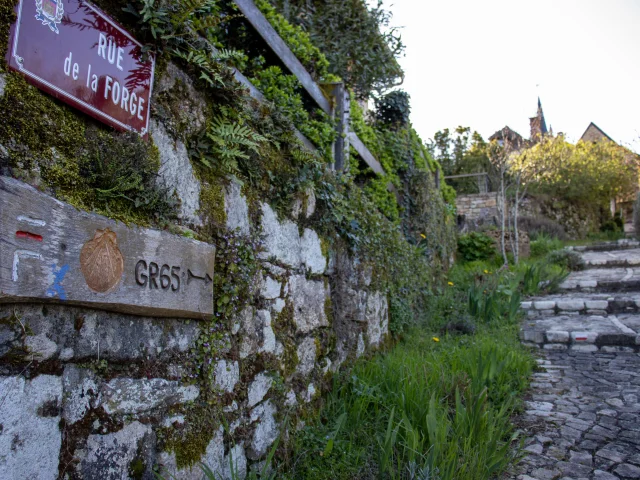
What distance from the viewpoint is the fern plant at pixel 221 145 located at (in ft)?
6.72

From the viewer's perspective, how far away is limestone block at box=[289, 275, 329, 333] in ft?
9.03

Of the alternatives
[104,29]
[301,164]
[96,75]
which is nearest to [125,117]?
[96,75]

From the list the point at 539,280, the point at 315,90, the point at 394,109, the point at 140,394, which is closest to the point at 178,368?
the point at 140,394

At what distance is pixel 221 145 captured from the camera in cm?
211

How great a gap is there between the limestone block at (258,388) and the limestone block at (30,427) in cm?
101

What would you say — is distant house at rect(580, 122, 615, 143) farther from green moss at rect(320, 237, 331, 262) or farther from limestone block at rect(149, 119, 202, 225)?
limestone block at rect(149, 119, 202, 225)

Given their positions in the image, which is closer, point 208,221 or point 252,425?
point 208,221

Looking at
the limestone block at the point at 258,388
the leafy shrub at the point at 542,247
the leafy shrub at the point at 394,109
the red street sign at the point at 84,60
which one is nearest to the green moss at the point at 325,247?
the limestone block at the point at 258,388

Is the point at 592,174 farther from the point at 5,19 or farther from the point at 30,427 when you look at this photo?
the point at 30,427

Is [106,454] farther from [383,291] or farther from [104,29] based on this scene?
[383,291]

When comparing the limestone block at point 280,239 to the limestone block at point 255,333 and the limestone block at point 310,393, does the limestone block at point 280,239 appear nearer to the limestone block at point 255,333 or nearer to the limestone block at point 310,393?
the limestone block at point 255,333

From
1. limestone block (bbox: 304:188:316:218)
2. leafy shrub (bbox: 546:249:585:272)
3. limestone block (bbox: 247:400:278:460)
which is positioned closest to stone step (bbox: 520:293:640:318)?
leafy shrub (bbox: 546:249:585:272)

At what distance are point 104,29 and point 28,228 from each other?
77 centimetres

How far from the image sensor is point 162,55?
187cm
